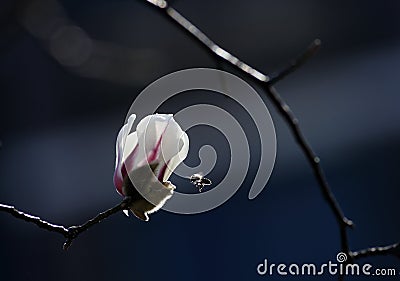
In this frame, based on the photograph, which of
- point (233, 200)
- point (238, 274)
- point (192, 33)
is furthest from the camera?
point (233, 200)

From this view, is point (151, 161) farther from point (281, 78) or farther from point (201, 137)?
point (201, 137)

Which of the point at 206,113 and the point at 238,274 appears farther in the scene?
the point at 206,113

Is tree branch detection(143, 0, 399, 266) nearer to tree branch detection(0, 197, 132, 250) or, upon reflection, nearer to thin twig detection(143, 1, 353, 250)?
thin twig detection(143, 1, 353, 250)

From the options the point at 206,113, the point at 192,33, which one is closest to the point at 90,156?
the point at 206,113

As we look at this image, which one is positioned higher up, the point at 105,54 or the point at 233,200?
the point at 105,54

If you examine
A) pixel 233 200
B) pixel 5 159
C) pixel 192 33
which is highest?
pixel 5 159

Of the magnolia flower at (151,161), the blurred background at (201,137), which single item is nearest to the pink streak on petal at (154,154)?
the magnolia flower at (151,161)

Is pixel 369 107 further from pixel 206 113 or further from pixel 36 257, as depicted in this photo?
pixel 36 257
